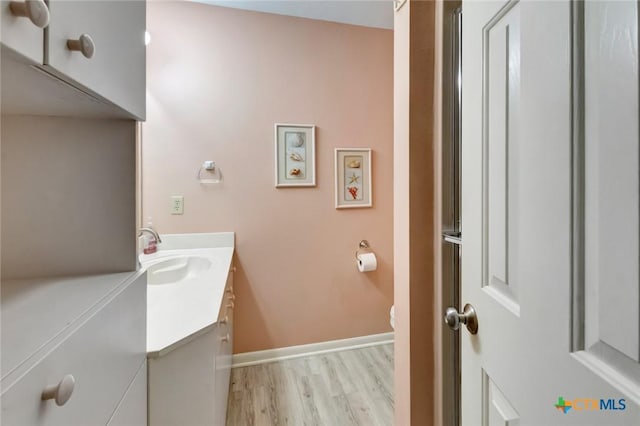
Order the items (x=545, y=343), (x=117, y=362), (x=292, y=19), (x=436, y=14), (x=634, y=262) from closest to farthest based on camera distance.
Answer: (x=634, y=262), (x=545, y=343), (x=117, y=362), (x=436, y=14), (x=292, y=19)

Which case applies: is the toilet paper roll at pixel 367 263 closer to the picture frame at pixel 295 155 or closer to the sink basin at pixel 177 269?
the picture frame at pixel 295 155

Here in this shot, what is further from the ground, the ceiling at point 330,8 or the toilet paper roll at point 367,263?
the ceiling at point 330,8

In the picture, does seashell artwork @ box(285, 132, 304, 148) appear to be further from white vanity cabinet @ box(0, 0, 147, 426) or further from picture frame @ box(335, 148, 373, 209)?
white vanity cabinet @ box(0, 0, 147, 426)

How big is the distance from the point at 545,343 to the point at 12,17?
2.88 ft

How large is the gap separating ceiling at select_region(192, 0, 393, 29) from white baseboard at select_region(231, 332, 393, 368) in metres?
2.51

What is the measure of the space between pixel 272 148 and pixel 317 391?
66.5 inches

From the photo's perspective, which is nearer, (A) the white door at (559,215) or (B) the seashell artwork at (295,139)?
(A) the white door at (559,215)

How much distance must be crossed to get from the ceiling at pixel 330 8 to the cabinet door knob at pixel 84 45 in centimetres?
182

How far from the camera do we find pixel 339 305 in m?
2.20

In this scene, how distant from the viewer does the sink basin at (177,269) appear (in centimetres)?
154

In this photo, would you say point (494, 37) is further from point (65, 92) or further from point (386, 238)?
point (386, 238)

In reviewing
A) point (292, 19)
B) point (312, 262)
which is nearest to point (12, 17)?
point (312, 262)

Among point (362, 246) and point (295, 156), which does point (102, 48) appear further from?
point (362, 246)

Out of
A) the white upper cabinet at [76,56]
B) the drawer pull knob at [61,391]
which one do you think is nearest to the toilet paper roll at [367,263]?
the white upper cabinet at [76,56]
